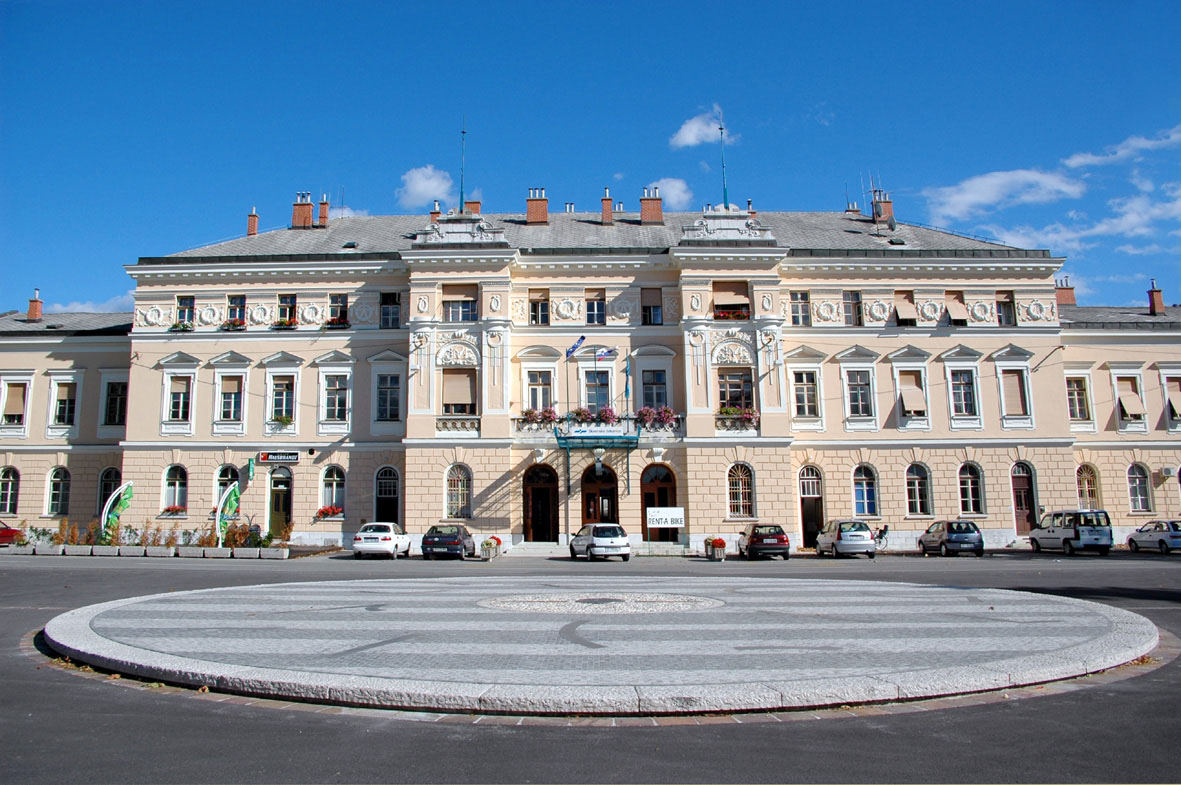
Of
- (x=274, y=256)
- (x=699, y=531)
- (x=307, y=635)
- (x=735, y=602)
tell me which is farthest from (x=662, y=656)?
(x=274, y=256)

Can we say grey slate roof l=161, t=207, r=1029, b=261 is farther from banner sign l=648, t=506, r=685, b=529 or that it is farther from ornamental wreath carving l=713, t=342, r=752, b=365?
banner sign l=648, t=506, r=685, b=529

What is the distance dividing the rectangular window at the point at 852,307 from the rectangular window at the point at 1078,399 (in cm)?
1091

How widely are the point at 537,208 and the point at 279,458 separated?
58.0ft

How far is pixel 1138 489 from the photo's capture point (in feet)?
125

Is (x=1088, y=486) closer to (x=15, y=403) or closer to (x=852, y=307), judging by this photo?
(x=852, y=307)

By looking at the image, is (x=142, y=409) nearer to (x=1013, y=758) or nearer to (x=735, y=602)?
(x=735, y=602)

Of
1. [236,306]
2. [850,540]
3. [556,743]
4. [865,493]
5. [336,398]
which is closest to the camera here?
[556,743]

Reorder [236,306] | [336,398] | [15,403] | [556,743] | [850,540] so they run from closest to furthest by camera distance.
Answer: [556,743] < [850,540] < [336,398] < [236,306] < [15,403]

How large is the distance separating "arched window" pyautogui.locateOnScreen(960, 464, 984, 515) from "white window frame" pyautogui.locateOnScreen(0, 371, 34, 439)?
145ft

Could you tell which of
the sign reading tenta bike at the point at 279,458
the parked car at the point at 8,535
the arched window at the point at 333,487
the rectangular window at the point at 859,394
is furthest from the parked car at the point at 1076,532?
the parked car at the point at 8,535

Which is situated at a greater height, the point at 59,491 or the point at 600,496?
the point at 59,491

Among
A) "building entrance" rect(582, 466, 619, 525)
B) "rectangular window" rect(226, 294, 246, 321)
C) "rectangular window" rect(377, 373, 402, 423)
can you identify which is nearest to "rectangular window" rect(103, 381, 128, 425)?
"rectangular window" rect(226, 294, 246, 321)

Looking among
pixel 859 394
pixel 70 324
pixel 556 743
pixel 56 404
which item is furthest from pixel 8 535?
pixel 556 743

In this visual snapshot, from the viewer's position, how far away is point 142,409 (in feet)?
122
